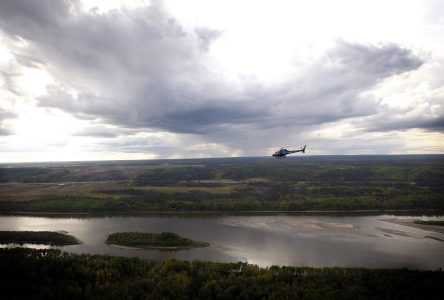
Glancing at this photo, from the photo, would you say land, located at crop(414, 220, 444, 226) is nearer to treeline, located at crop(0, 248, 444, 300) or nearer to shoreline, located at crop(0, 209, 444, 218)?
shoreline, located at crop(0, 209, 444, 218)

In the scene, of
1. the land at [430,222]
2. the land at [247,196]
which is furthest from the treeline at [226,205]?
the land at [430,222]

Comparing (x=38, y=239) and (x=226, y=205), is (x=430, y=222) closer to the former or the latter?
(x=226, y=205)

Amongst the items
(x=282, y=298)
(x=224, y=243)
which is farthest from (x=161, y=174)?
(x=282, y=298)

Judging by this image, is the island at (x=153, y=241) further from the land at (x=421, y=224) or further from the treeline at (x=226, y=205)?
the land at (x=421, y=224)

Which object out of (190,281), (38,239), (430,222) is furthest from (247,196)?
(190,281)

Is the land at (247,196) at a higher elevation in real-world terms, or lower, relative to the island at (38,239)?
higher

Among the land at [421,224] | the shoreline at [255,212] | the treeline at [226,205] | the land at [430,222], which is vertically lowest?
the land at [421,224]

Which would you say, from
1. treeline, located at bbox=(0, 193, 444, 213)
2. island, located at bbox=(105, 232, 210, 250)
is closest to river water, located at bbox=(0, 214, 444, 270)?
island, located at bbox=(105, 232, 210, 250)
